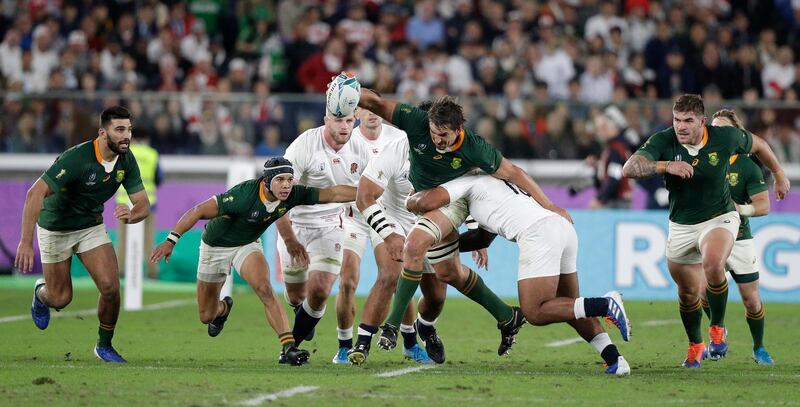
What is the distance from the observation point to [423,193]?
10.6 meters

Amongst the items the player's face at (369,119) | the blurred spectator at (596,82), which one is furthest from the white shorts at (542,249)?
the blurred spectator at (596,82)

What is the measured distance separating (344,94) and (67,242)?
124 inches

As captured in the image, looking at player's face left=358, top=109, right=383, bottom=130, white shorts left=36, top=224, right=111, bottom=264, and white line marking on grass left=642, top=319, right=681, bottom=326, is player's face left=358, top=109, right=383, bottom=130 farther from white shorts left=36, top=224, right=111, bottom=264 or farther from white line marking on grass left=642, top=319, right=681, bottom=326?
white line marking on grass left=642, top=319, right=681, bottom=326

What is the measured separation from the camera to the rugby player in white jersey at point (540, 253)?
9.93 metres

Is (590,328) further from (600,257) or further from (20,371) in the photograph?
(600,257)

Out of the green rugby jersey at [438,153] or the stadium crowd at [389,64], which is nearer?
the green rugby jersey at [438,153]

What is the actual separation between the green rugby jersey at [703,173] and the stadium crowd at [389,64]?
370 inches

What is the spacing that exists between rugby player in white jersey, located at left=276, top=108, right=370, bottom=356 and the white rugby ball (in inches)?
50.8

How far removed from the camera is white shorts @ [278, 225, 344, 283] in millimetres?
12180

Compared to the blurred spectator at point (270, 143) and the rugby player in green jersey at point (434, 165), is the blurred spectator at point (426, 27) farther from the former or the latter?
the rugby player in green jersey at point (434, 165)

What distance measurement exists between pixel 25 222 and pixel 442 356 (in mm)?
3906

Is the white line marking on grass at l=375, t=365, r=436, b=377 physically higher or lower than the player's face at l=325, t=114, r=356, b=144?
lower

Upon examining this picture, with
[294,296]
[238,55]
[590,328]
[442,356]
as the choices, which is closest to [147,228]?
[238,55]

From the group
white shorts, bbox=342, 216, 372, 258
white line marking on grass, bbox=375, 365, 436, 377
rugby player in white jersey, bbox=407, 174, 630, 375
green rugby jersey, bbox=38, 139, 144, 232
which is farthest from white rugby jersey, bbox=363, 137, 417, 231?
green rugby jersey, bbox=38, 139, 144, 232
